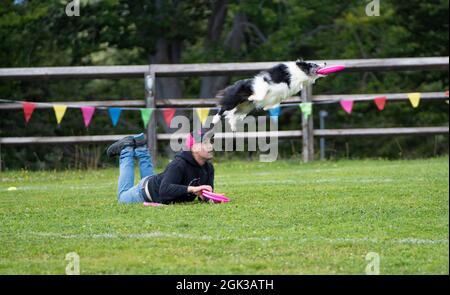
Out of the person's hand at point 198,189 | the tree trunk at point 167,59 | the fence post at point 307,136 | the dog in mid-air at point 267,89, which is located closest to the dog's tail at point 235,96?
the dog in mid-air at point 267,89

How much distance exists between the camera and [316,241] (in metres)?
5.78

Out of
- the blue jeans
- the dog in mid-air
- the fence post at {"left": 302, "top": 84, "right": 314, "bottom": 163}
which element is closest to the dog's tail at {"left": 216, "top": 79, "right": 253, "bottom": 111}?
the dog in mid-air

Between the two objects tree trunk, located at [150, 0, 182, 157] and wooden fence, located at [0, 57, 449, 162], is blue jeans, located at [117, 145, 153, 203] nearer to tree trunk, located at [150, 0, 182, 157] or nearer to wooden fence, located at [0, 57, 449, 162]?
wooden fence, located at [0, 57, 449, 162]

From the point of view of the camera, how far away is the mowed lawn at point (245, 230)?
511 centimetres

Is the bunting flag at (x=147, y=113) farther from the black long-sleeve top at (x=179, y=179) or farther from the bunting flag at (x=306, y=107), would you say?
the black long-sleeve top at (x=179, y=179)

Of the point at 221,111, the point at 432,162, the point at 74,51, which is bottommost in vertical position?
the point at 432,162

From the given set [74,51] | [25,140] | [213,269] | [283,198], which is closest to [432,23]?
[74,51]

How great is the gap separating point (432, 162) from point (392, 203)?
582cm

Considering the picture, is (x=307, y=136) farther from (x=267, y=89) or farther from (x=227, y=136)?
(x=267, y=89)

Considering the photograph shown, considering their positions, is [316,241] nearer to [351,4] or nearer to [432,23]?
[432,23]

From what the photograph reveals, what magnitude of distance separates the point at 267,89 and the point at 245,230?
1.13 metres

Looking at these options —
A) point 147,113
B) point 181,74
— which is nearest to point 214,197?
point 147,113

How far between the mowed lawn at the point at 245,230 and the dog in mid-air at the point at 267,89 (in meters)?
0.94

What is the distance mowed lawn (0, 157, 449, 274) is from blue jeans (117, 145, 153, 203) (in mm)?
229
